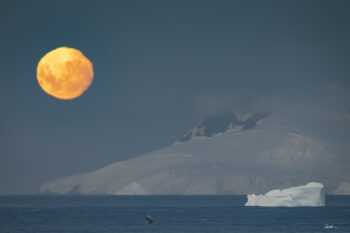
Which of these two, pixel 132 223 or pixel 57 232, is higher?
pixel 132 223

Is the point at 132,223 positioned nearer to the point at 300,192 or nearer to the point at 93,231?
the point at 93,231

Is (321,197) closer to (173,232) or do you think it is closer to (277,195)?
(277,195)

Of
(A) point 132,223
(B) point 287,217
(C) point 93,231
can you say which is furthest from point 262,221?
(C) point 93,231

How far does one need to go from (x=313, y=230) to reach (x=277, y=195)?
66.6 m

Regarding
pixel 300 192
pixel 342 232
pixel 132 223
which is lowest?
pixel 342 232

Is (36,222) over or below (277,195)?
below

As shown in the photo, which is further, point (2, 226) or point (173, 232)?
point (2, 226)

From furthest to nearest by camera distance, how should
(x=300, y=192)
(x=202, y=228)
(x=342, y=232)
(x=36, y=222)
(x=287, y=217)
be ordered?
(x=300, y=192) < (x=287, y=217) < (x=36, y=222) < (x=202, y=228) < (x=342, y=232)

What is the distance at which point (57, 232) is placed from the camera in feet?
345

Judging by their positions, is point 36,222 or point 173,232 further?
→ point 36,222

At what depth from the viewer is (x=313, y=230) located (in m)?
108

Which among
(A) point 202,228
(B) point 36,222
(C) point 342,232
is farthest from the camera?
(B) point 36,222

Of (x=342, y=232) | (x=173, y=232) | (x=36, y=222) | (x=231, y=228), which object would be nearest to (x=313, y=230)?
(x=342, y=232)

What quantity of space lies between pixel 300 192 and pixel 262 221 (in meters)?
42.3
